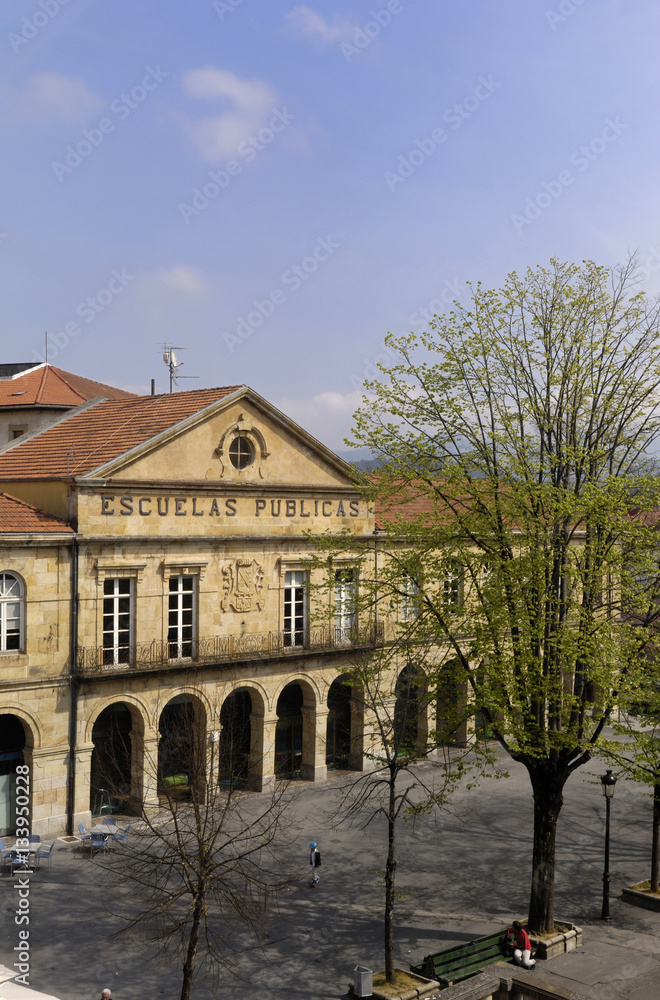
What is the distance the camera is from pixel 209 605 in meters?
31.9

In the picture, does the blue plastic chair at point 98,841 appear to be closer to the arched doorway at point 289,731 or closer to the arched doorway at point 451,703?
the arched doorway at point 289,731

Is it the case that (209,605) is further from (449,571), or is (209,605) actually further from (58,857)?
(449,571)

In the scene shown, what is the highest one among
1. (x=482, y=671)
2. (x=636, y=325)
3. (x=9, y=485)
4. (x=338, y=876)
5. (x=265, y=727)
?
(x=636, y=325)

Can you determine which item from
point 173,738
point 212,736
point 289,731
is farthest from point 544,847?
point 289,731

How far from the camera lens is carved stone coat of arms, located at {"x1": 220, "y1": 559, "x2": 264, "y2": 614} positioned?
3234cm

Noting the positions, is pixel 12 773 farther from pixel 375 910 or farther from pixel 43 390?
pixel 43 390

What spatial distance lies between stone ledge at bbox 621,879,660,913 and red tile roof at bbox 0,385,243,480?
19223 mm

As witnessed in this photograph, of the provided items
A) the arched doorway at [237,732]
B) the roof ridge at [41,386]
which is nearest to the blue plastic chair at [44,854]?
the arched doorway at [237,732]

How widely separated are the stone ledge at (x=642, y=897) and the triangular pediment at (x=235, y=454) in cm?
1700

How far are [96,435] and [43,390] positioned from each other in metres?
14.3

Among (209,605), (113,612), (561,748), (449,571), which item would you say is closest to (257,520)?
(209,605)

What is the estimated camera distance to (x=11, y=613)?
1067 inches

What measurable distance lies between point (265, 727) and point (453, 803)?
718 cm

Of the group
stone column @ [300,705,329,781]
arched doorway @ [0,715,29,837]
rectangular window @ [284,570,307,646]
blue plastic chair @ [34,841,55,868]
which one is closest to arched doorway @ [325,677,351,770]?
stone column @ [300,705,329,781]
